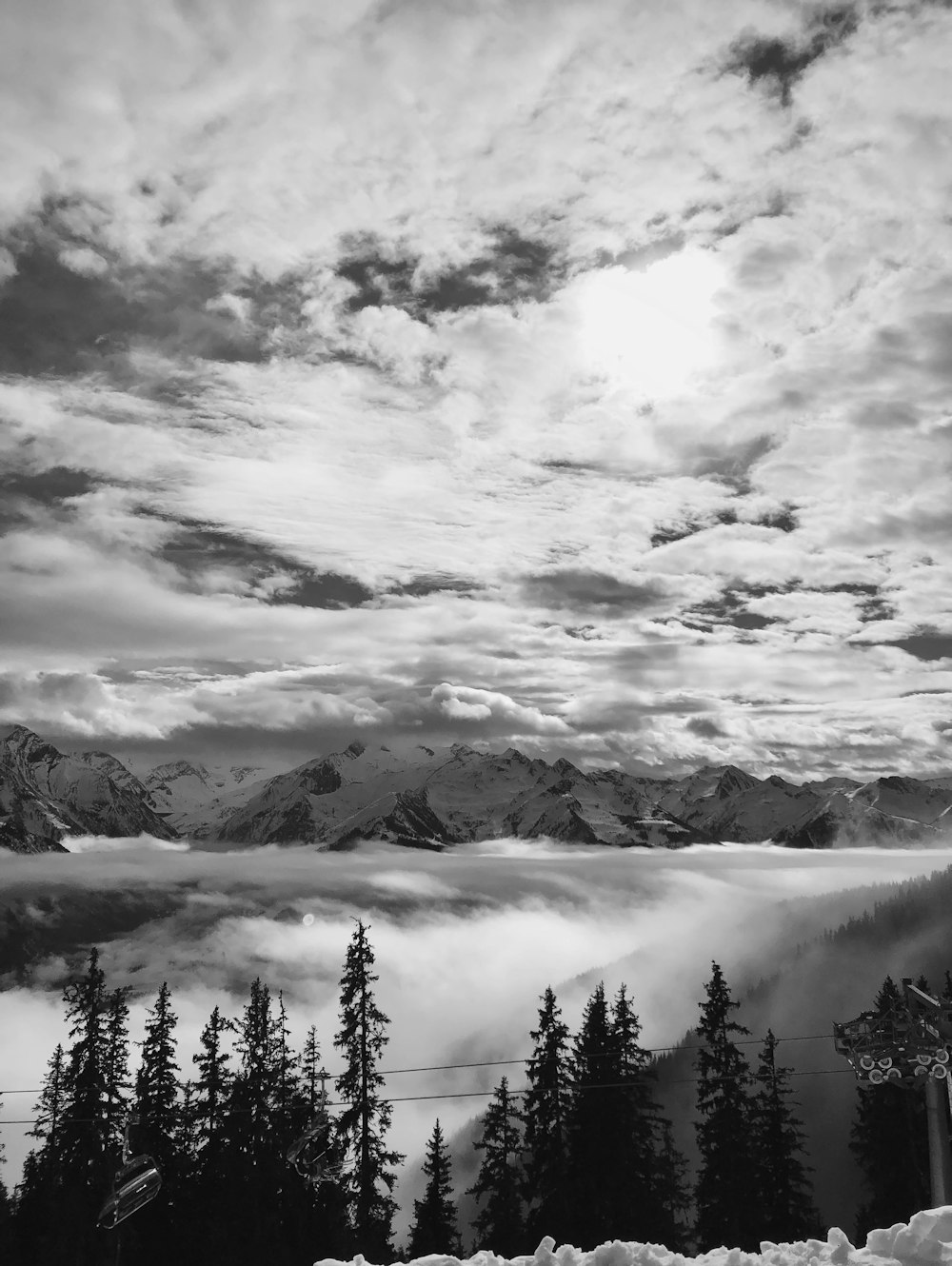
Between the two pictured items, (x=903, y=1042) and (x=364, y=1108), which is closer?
(x=903, y=1042)

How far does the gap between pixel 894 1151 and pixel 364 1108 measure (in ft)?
81.9

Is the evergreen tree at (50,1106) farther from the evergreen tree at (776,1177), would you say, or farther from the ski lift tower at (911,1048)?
the ski lift tower at (911,1048)

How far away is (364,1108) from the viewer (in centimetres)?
3397

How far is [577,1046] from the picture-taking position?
128 feet

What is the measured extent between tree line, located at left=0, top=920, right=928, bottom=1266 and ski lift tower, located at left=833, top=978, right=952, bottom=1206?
9372mm

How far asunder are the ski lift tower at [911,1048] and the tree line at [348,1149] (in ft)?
30.7

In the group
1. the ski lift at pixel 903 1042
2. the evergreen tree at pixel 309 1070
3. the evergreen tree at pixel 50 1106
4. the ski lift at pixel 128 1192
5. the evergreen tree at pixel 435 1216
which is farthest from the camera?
the evergreen tree at pixel 435 1216

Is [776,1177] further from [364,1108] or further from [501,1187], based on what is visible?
[364,1108]

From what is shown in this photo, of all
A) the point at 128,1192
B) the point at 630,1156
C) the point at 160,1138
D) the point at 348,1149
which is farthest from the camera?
the point at 160,1138

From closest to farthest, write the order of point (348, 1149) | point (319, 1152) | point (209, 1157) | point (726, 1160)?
point (319, 1152), point (348, 1149), point (726, 1160), point (209, 1157)

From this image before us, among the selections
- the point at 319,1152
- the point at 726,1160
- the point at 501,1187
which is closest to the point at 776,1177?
the point at 726,1160

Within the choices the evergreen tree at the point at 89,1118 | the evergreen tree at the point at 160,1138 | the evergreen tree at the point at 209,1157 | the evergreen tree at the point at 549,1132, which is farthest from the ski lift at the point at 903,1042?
the evergreen tree at the point at 160,1138

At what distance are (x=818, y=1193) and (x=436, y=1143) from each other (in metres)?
53.3

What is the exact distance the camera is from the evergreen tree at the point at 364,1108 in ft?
108
